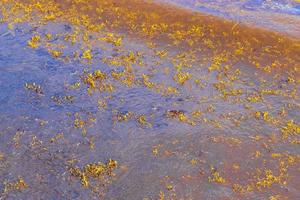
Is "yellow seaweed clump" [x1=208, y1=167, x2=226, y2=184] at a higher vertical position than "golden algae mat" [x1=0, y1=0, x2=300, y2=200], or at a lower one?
lower

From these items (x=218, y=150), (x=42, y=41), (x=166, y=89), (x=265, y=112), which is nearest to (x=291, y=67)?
(x=265, y=112)

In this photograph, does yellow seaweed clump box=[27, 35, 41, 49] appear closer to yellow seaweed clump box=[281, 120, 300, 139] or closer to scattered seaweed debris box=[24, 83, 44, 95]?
scattered seaweed debris box=[24, 83, 44, 95]

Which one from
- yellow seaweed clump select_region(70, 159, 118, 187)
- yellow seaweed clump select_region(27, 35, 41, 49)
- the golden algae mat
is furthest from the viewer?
yellow seaweed clump select_region(27, 35, 41, 49)

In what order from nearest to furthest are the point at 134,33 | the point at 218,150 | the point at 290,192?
1. the point at 290,192
2. the point at 218,150
3. the point at 134,33

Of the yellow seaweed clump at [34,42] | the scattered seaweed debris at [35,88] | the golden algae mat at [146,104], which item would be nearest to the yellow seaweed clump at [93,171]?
the golden algae mat at [146,104]

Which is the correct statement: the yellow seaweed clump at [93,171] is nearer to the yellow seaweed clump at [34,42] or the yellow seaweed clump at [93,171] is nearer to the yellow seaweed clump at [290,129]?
the yellow seaweed clump at [290,129]

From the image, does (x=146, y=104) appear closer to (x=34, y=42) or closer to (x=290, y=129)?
(x=290, y=129)

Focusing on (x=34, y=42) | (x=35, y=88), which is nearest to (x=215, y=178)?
(x=35, y=88)

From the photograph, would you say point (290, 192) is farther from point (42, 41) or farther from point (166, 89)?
point (42, 41)

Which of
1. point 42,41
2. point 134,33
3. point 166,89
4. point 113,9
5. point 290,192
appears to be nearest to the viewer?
point 290,192

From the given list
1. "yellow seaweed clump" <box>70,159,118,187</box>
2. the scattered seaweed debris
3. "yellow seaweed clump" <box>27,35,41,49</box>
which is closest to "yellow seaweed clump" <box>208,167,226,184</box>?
"yellow seaweed clump" <box>70,159,118,187</box>
